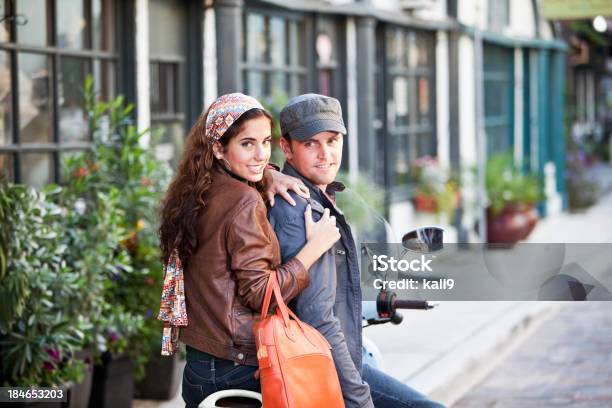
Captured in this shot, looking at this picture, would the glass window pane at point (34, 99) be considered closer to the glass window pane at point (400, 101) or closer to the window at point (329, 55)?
the window at point (329, 55)

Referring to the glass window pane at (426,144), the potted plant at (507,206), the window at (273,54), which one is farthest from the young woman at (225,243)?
the potted plant at (507,206)

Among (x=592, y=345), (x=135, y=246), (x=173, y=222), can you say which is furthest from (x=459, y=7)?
(x=173, y=222)

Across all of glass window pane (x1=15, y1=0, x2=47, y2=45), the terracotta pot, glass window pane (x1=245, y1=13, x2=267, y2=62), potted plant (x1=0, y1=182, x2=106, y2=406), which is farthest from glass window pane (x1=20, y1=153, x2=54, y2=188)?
the terracotta pot

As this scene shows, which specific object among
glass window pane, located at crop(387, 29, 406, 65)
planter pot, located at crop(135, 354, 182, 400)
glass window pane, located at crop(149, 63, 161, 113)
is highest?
glass window pane, located at crop(387, 29, 406, 65)

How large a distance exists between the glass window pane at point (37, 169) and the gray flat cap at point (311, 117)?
3.55 m

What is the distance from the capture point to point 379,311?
388 cm

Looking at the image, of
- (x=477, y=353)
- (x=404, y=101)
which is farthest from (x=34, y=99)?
(x=404, y=101)

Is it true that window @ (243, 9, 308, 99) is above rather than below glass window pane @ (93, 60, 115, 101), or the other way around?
above

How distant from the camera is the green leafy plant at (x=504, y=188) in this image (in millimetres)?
14711

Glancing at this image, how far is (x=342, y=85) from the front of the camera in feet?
37.8

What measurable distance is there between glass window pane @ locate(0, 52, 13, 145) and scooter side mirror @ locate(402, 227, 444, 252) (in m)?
3.37

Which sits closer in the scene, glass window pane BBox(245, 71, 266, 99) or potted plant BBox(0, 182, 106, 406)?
potted plant BBox(0, 182, 106, 406)

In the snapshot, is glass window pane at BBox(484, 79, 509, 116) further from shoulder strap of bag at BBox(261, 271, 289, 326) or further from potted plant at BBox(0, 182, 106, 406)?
shoulder strap of bag at BBox(261, 271, 289, 326)

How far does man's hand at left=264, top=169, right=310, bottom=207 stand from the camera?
331 cm
